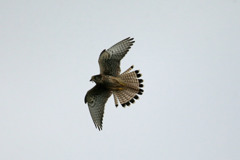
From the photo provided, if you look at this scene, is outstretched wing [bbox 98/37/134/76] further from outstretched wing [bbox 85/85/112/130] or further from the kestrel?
outstretched wing [bbox 85/85/112/130]

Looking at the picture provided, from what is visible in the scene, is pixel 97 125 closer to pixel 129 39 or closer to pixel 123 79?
pixel 123 79

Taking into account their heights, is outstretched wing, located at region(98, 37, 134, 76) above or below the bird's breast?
above

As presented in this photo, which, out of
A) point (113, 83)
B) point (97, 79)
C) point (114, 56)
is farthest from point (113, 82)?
point (114, 56)

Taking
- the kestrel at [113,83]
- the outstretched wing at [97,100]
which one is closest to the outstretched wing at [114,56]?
the kestrel at [113,83]

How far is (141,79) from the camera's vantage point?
15656 mm

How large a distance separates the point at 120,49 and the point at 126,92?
1.59 meters

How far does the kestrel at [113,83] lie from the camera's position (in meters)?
15.3

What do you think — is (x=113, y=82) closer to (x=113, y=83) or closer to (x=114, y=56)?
(x=113, y=83)

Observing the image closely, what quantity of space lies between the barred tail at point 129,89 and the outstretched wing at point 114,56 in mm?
349

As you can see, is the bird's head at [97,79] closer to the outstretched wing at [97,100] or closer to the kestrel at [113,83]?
the kestrel at [113,83]

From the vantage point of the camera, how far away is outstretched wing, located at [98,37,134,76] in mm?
15219

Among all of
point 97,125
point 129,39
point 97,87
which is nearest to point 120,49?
point 129,39

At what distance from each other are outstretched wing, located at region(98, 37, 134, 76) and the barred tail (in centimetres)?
35

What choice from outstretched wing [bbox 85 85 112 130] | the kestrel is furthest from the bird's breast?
outstretched wing [bbox 85 85 112 130]
